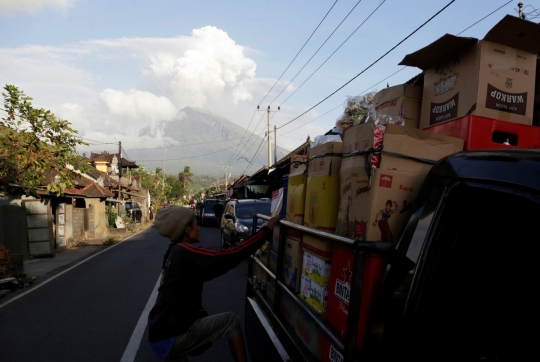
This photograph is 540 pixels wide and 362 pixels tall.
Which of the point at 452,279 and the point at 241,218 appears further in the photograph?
the point at 241,218

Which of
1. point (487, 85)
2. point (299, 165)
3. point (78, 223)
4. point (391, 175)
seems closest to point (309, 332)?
point (391, 175)

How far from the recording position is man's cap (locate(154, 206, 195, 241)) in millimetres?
2711

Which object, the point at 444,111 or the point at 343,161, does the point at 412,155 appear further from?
the point at 444,111

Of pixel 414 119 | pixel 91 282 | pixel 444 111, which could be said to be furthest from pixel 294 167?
pixel 91 282

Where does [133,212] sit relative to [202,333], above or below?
below

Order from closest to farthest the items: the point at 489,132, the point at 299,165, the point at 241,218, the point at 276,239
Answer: the point at 489,132, the point at 299,165, the point at 276,239, the point at 241,218

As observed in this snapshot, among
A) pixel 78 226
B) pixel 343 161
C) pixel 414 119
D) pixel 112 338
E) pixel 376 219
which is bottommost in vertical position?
pixel 78 226

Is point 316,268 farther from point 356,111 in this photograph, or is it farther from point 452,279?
point 356,111

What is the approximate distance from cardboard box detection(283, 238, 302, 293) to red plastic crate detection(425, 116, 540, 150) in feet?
3.86

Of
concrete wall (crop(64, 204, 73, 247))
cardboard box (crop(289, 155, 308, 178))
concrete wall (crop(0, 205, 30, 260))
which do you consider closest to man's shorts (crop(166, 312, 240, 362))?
cardboard box (crop(289, 155, 308, 178))

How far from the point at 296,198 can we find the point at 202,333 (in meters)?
1.12

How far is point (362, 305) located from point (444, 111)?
1.47m

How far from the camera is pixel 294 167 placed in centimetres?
341

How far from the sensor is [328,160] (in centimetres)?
259
